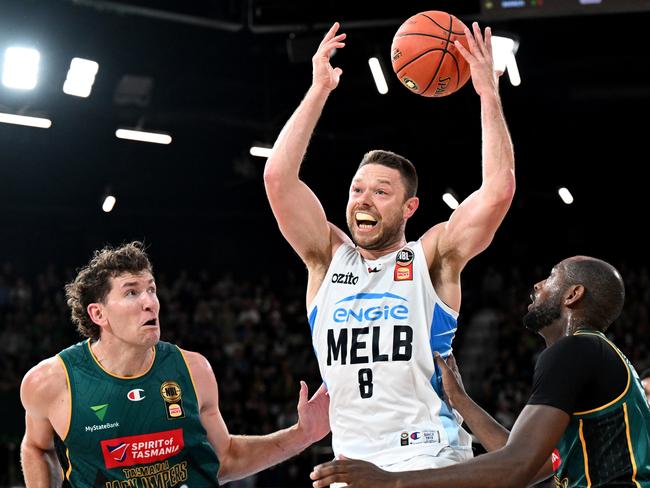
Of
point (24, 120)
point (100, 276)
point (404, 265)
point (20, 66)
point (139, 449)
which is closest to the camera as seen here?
point (404, 265)

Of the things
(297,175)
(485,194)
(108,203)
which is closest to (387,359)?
(485,194)

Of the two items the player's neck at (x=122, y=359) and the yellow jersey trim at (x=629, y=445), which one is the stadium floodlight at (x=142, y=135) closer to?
the player's neck at (x=122, y=359)

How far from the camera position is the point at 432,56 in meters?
4.57

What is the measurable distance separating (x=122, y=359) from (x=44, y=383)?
42 cm

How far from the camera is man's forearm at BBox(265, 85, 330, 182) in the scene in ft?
14.0

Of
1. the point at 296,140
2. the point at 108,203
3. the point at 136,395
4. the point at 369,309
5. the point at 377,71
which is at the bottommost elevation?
the point at 136,395

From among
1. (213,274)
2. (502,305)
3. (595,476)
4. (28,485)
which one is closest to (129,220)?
(213,274)

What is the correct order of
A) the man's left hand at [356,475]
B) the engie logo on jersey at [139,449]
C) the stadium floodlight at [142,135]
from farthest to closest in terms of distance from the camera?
the stadium floodlight at [142,135] → the engie logo on jersey at [139,449] → the man's left hand at [356,475]

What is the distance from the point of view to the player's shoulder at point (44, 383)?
4.83m

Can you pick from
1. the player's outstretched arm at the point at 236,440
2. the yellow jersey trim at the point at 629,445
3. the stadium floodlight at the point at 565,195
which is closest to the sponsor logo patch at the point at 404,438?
the yellow jersey trim at the point at 629,445

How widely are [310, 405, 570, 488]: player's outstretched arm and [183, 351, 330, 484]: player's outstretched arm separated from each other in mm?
1979

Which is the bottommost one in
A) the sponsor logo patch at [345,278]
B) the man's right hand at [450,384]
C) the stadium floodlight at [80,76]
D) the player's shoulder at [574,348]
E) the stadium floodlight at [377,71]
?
the man's right hand at [450,384]

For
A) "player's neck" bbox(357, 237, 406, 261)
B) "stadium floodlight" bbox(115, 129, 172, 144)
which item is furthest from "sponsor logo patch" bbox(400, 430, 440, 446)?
"stadium floodlight" bbox(115, 129, 172, 144)

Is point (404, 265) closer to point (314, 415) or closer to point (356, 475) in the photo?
point (314, 415)
